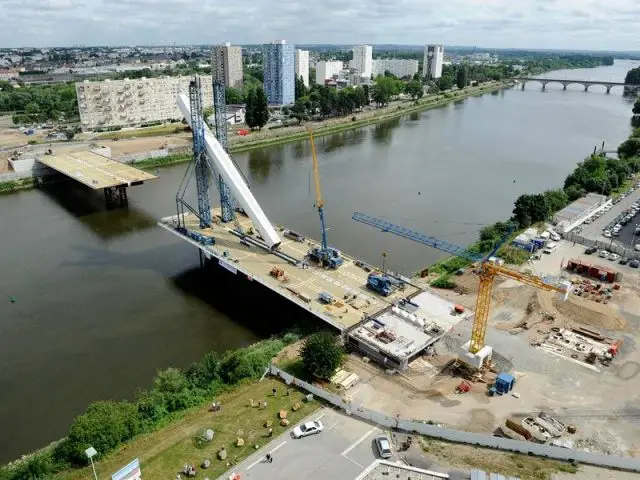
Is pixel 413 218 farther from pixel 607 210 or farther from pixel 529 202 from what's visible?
pixel 607 210

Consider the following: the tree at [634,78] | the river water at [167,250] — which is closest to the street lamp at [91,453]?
the river water at [167,250]

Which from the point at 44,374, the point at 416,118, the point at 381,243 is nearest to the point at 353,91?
the point at 416,118

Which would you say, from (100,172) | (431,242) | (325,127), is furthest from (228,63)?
(431,242)

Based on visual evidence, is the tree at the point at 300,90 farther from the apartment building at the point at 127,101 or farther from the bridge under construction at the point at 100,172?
the bridge under construction at the point at 100,172

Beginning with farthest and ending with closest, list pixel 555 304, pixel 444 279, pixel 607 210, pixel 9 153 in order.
Answer: pixel 9 153 → pixel 607 210 → pixel 444 279 → pixel 555 304

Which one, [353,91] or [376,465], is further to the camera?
[353,91]

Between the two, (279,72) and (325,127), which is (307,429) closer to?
(325,127)
